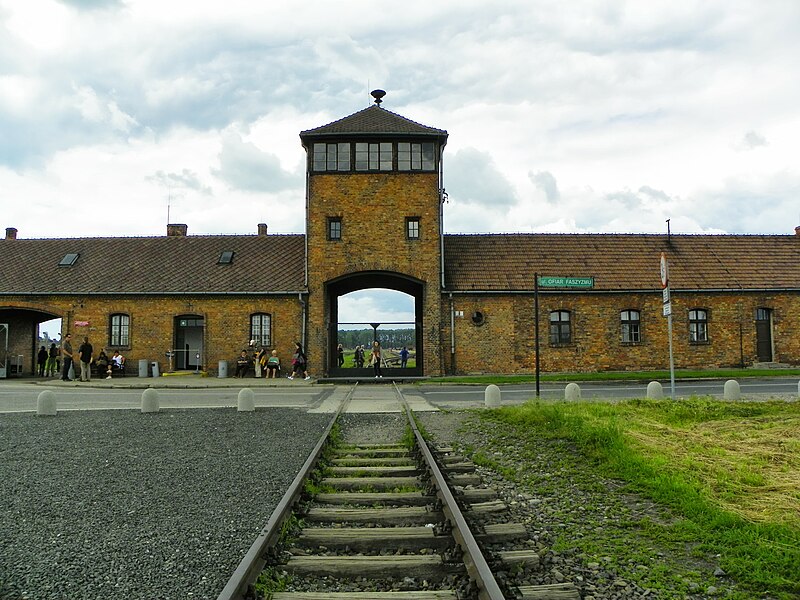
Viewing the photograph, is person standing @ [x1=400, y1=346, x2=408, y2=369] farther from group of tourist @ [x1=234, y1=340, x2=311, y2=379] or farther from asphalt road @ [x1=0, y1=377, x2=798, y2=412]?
asphalt road @ [x1=0, y1=377, x2=798, y2=412]

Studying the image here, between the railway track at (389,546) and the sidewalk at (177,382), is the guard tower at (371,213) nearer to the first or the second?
the sidewalk at (177,382)

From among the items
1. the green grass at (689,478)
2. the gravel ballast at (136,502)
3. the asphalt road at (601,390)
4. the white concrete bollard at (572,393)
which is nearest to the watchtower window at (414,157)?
the asphalt road at (601,390)

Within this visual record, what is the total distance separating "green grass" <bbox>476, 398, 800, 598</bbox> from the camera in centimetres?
419

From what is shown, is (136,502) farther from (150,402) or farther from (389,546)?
(150,402)

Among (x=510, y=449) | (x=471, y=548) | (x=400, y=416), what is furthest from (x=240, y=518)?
(x=400, y=416)

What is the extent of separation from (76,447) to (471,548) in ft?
25.1

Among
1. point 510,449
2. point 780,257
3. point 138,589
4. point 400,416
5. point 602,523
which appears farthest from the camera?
point 780,257

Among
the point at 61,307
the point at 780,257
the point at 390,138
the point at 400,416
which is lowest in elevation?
the point at 400,416

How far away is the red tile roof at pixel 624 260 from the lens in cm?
2725

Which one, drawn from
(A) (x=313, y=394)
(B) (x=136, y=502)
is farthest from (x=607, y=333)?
(B) (x=136, y=502)

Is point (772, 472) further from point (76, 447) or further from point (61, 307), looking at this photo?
point (61, 307)

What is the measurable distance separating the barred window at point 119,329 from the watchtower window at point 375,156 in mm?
12732

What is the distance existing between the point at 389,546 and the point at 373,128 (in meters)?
23.4

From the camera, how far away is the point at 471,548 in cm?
402
